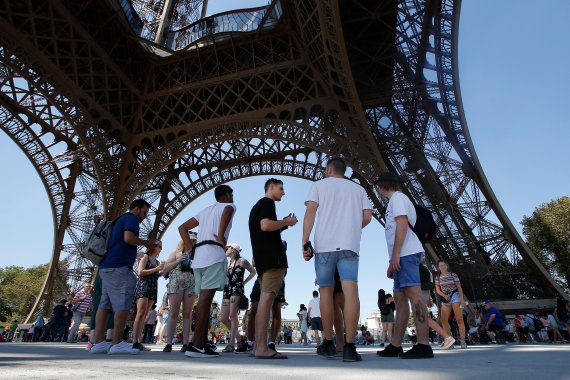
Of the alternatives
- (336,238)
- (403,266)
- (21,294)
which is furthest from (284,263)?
(21,294)

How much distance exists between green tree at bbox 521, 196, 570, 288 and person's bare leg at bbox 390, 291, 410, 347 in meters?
29.3

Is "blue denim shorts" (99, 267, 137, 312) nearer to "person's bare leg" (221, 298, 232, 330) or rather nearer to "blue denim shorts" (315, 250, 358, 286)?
"person's bare leg" (221, 298, 232, 330)

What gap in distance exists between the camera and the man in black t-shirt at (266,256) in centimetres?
396

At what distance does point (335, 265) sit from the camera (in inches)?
149

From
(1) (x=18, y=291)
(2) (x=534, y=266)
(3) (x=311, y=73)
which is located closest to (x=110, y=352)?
(3) (x=311, y=73)

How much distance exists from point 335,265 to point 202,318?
4.77 feet

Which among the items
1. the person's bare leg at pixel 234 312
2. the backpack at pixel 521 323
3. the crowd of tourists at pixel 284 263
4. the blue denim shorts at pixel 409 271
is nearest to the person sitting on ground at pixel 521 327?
the backpack at pixel 521 323

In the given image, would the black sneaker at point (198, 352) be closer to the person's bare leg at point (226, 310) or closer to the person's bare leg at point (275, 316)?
the person's bare leg at point (275, 316)

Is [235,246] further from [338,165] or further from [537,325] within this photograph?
[537,325]

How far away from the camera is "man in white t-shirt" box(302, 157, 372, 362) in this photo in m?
3.66

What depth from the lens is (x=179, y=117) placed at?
1886 cm

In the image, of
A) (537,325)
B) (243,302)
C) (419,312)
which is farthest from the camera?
(537,325)

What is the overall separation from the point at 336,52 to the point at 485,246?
9562mm

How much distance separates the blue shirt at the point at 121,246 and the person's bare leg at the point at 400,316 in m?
2.81
